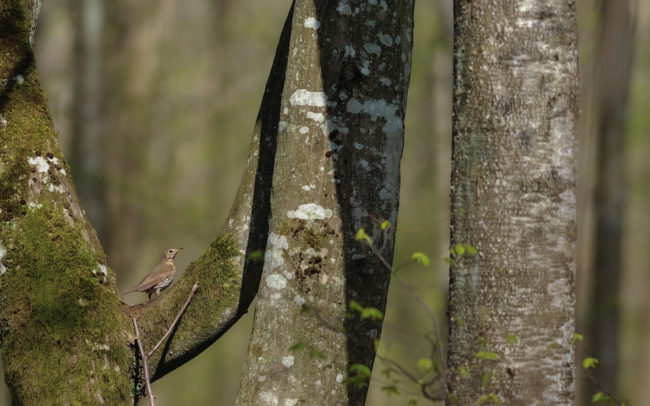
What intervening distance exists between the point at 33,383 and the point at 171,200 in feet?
44.0

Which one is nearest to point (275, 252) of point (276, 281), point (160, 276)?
point (276, 281)

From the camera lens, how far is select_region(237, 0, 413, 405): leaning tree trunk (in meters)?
3.31

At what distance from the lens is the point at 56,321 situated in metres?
3.24

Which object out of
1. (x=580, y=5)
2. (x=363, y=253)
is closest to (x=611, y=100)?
(x=580, y=5)

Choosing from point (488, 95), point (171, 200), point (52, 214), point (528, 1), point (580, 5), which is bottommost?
point (171, 200)

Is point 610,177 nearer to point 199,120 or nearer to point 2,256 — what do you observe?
point 2,256

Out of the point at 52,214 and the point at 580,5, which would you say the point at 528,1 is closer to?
the point at 52,214

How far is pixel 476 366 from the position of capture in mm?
2383

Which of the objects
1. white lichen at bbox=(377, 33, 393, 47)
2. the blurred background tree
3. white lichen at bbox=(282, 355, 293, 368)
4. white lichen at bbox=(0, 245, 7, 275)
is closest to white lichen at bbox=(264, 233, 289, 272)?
white lichen at bbox=(282, 355, 293, 368)

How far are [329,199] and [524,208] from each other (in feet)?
4.12

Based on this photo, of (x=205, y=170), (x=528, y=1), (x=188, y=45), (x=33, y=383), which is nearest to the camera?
(x=528, y=1)

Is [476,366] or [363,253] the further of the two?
[363,253]

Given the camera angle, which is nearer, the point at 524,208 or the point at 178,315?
the point at 524,208

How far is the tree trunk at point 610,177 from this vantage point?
828 cm
